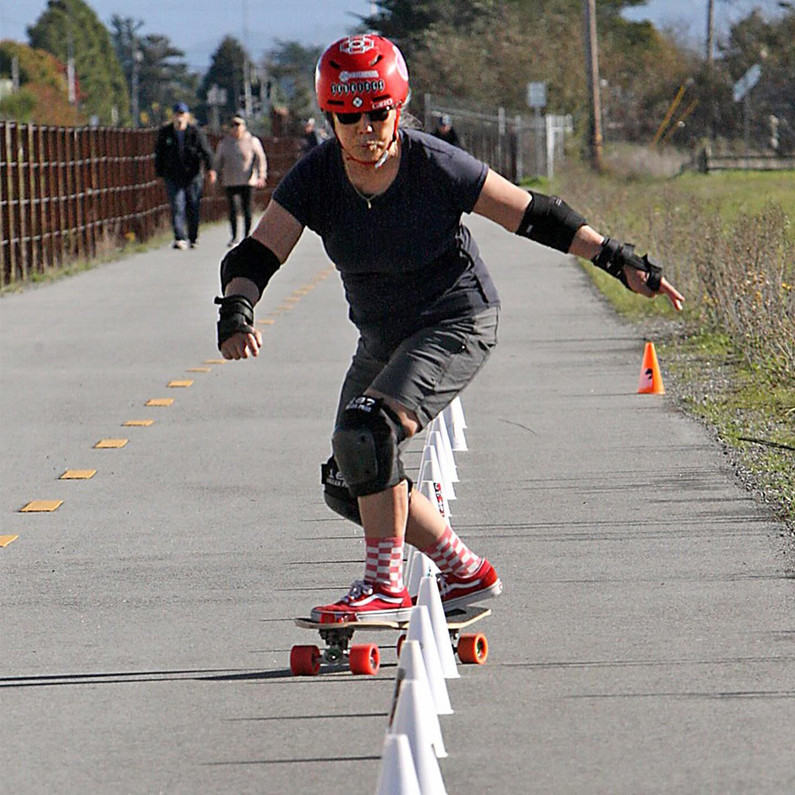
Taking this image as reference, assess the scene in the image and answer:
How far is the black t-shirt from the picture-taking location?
6195 mm

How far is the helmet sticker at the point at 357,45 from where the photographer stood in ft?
20.1

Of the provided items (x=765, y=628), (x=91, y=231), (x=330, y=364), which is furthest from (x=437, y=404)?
(x=91, y=231)

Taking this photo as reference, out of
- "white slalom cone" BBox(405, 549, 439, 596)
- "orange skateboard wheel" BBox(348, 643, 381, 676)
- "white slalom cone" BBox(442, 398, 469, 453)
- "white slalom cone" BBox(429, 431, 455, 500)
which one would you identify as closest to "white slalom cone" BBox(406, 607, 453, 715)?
"orange skateboard wheel" BBox(348, 643, 381, 676)

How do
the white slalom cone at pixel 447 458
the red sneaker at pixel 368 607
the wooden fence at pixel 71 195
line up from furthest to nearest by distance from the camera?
the wooden fence at pixel 71 195 < the white slalom cone at pixel 447 458 < the red sneaker at pixel 368 607

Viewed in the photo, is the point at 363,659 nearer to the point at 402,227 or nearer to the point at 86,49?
the point at 402,227

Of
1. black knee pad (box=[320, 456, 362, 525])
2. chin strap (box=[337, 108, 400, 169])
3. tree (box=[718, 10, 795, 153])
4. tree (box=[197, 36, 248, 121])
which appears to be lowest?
black knee pad (box=[320, 456, 362, 525])

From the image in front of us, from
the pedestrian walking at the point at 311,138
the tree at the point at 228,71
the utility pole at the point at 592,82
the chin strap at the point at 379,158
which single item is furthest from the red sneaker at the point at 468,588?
the tree at the point at 228,71

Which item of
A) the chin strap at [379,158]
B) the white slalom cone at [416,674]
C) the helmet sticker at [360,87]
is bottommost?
the white slalom cone at [416,674]

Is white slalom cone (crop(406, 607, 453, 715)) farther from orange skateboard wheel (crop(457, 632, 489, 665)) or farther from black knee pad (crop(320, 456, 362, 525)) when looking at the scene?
black knee pad (crop(320, 456, 362, 525))

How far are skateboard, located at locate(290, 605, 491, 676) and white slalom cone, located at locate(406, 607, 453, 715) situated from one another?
18.3 inches

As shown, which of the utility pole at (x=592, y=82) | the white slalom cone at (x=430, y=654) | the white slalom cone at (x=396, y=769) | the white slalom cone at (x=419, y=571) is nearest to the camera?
the white slalom cone at (x=396, y=769)

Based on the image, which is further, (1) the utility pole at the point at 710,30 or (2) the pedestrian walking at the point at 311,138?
(1) the utility pole at the point at 710,30

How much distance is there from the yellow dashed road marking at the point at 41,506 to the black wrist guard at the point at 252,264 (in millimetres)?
3033

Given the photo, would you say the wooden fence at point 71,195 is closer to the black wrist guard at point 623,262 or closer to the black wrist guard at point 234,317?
the black wrist guard at point 234,317
